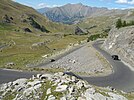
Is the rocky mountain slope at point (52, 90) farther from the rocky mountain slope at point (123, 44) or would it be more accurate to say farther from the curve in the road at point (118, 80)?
the rocky mountain slope at point (123, 44)

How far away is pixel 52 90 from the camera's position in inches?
1083

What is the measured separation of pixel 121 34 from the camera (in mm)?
96250

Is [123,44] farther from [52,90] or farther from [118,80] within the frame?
[52,90]

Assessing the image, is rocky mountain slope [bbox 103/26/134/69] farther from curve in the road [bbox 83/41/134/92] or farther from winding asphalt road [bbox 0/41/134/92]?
winding asphalt road [bbox 0/41/134/92]

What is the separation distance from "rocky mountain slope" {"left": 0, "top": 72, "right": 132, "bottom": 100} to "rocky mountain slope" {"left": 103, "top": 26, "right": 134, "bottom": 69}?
156 ft

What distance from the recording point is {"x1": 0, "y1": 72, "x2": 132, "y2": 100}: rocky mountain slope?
27.0 m

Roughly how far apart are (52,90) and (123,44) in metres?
66.2

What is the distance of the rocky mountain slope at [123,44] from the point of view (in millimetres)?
81075

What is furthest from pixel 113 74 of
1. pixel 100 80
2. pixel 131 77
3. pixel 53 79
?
pixel 53 79

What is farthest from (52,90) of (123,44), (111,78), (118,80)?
(123,44)

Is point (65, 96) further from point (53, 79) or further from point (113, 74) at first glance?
point (113, 74)

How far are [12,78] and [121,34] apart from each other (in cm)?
5525

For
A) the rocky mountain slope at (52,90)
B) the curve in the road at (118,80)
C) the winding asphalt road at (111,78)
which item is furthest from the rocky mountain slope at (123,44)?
the rocky mountain slope at (52,90)

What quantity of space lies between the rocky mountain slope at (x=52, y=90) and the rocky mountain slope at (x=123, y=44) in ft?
156
